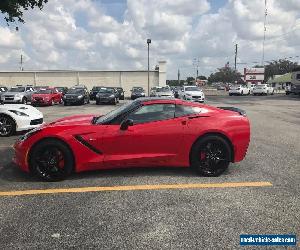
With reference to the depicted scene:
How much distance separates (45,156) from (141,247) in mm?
2866

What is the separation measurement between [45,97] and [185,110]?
2343cm

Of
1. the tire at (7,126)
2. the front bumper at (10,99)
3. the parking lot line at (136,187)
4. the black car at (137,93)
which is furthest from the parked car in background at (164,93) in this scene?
the parking lot line at (136,187)

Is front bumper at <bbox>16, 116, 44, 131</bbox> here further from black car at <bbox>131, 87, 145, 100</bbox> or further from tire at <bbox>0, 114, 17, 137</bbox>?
black car at <bbox>131, 87, 145, 100</bbox>

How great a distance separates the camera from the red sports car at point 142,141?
602 cm

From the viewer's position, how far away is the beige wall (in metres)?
54.4

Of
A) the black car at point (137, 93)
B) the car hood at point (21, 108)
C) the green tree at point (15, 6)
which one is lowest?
the black car at point (137, 93)

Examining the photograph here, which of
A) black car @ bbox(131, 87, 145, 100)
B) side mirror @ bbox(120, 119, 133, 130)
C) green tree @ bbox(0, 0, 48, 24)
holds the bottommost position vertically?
black car @ bbox(131, 87, 145, 100)

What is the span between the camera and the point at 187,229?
417 centimetres

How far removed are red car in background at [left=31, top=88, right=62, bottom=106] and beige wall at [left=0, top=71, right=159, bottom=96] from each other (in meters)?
24.6

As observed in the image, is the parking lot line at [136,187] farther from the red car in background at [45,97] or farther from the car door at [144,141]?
the red car in background at [45,97]

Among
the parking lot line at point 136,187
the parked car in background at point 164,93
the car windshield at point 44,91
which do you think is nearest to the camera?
the parking lot line at point 136,187

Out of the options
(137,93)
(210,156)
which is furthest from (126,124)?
(137,93)

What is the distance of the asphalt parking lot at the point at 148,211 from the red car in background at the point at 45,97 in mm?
21948

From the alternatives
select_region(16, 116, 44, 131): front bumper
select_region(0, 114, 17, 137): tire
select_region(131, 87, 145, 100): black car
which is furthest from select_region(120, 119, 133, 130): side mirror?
select_region(131, 87, 145, 100): black car
